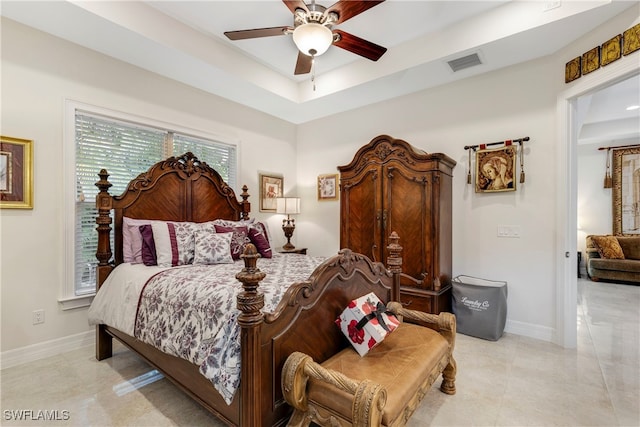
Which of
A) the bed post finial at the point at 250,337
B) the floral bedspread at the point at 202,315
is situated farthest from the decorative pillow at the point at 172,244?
the bed post finial at the point at 250,337

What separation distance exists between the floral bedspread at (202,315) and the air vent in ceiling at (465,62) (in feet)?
8.95

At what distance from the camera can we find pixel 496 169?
10.9 feet

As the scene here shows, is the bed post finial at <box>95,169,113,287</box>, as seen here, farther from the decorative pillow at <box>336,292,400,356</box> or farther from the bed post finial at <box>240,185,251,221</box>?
the decorative pillow at <box>336,292,400,356</box>

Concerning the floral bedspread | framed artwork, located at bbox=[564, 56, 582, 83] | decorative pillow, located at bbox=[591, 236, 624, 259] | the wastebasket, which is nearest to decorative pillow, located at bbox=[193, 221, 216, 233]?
the floral bedspread

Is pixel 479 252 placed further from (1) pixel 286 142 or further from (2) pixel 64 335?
(2) pixel 64 335

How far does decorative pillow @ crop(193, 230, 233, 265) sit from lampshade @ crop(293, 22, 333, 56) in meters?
1.87

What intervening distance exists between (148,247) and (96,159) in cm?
114

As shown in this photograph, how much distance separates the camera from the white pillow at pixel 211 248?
2789 mm

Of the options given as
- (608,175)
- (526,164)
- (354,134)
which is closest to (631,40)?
(526,164)

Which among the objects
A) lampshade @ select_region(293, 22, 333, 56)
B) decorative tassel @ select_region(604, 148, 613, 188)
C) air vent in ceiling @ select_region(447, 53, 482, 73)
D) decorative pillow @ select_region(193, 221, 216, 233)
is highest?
air vent in ceiling @ select_region(447, 53, 482, 73)

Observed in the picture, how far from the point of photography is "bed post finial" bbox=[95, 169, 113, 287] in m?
2.65

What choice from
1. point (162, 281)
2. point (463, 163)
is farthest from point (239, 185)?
point (463, 163)

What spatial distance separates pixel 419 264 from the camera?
3.26 meters

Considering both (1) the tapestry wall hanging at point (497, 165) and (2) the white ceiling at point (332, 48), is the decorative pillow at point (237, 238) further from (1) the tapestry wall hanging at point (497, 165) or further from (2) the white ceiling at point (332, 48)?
(1) the tapestry wall hanging at point (497, 165)
